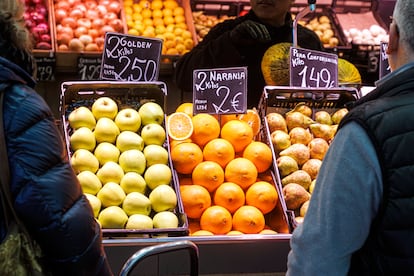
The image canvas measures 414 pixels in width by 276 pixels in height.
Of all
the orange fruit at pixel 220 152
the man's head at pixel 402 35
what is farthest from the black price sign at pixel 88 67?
the man's head at pixel 402 35

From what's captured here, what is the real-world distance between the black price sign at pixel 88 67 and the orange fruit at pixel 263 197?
257cm

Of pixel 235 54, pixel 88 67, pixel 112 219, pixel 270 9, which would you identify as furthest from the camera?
pixel 88 67

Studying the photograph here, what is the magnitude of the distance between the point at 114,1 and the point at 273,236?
3.82 metres

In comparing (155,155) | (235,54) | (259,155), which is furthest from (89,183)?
(235,54)

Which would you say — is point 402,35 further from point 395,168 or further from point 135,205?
point 135,205

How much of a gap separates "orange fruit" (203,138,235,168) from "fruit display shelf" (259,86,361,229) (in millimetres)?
213

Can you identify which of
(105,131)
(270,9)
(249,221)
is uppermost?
(270,9)

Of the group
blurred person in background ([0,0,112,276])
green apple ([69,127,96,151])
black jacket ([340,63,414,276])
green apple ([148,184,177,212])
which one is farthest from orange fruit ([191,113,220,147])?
black jacket ([340,63,414,276])

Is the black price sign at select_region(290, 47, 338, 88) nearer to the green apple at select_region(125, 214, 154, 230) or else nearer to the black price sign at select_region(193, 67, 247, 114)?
the black price sign at select_region(193, 67, 247, 114)

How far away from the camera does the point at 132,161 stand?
88.2 inches

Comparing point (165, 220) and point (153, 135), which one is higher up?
point (153, 135)

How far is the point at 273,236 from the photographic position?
210 centimetres

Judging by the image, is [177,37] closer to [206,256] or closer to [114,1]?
[114,1]

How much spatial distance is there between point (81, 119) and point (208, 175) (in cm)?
59
